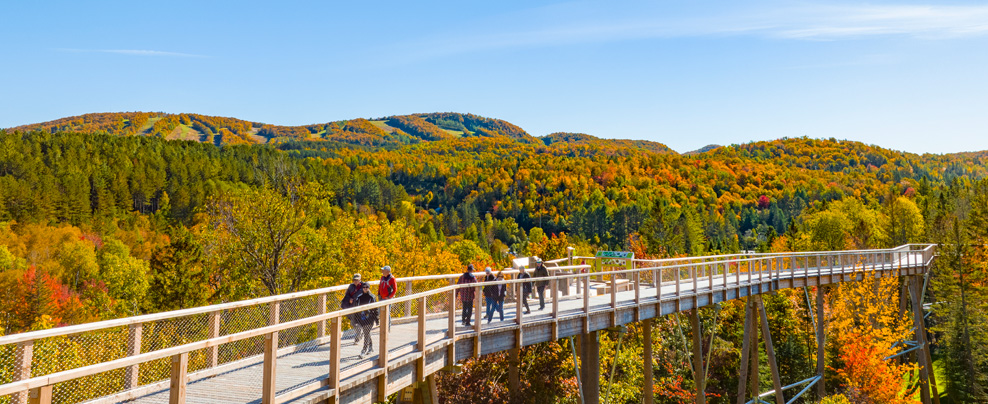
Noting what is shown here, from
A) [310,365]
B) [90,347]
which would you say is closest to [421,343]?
[310,365]

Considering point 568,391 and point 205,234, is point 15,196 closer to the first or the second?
point 205,234

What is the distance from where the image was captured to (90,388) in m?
7.90

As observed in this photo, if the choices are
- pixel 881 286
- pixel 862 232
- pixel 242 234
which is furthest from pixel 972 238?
pixel 242 234

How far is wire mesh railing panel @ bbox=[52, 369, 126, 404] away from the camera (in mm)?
7270

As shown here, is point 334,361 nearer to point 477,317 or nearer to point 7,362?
point 477,317

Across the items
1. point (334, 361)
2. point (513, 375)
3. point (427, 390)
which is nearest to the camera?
point (334, 361)

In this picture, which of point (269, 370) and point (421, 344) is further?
point (421, 344)

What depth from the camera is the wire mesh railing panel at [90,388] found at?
7.27m

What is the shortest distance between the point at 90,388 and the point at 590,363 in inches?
438

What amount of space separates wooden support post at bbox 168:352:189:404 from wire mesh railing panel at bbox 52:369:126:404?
1836mm

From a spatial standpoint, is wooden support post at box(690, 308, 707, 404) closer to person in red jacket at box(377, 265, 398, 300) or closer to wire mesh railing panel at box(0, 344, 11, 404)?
person in red jacket at box(377, 265, 398, 300)

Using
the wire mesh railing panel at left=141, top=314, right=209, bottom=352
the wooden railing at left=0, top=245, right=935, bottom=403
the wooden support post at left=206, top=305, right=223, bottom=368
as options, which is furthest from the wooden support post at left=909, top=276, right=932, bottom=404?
the wire mesh railing panel at left=141, top=314, right=209, bottom=352

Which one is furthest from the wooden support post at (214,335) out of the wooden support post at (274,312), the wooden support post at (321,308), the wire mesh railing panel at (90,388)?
the wooden support post at (321,308)

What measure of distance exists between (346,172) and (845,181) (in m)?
158
